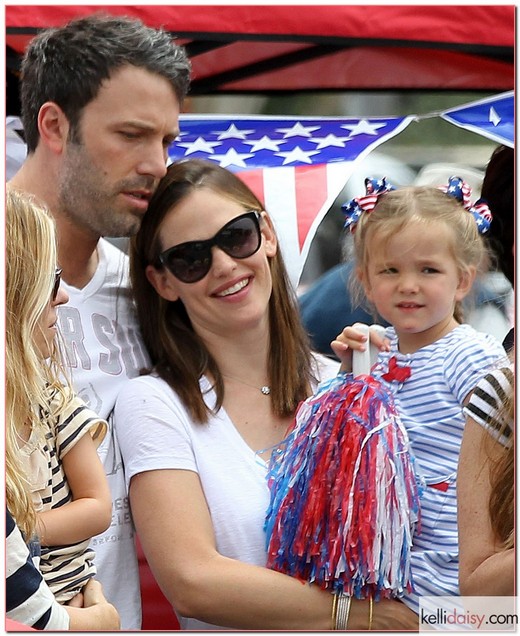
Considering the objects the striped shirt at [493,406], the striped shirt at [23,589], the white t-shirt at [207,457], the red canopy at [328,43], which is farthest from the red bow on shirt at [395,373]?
the red canopy at [328,43]

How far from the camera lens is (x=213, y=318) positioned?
2.27 meters

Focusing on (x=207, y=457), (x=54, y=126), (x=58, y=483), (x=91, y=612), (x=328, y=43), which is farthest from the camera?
(x=328, y=43)

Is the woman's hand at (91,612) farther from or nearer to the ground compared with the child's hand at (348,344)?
nearer to the ground

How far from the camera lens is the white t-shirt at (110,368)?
2.15 metres

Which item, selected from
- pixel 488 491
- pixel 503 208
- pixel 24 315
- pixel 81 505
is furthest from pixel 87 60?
pixel 488 491

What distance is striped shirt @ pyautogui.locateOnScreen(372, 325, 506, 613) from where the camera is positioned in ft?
6.53

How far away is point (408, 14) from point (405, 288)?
126cm

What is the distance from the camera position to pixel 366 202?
2320 mm

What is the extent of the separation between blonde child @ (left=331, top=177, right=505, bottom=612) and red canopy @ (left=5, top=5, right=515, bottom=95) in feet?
3.08

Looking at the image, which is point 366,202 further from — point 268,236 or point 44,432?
point 44,432

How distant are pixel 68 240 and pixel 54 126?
0.30 meters

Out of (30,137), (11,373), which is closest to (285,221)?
(30,137)

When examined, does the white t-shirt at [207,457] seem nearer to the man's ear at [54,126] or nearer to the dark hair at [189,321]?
the dark hair at [189,321]

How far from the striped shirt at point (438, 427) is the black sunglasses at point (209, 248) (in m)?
0.44
